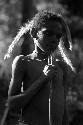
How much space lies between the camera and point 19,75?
2.88m

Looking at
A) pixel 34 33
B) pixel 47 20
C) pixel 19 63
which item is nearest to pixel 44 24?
pixel 47 20

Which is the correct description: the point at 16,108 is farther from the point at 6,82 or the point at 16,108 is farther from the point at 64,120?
the point at 6,82

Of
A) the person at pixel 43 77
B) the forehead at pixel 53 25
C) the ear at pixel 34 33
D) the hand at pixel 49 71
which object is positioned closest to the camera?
the hand at pixel 49 71

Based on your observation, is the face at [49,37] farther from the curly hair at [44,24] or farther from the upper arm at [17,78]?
the upper arm at [17,78]

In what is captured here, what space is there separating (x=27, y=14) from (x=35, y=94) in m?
6.16

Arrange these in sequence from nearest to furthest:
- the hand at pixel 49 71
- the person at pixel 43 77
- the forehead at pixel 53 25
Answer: the hand at pixel 49 71
the person at pixel 43 77
the forehead at pixel 53 25

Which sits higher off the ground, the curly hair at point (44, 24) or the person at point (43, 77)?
the curly hair at point (44, 24)

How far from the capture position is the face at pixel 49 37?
9.45ft

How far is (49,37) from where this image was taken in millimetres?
2902

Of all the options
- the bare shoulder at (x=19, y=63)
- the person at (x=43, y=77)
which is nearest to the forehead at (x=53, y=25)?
the person at (x=43, y=77)

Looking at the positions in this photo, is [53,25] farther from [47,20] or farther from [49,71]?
[49,71]

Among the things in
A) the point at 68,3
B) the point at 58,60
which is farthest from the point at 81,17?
the point at 58,60

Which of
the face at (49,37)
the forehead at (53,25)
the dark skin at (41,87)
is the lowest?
the dark skin at (41,87)

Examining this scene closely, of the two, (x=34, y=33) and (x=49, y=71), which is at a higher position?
(x=34, y=33)
